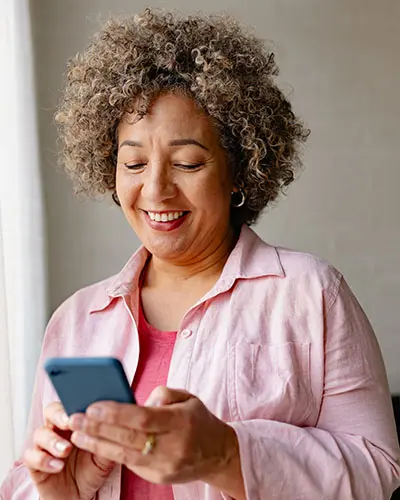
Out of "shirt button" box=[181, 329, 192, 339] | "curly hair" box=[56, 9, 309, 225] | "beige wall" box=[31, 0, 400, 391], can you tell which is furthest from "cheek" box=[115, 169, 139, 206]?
"beige wall" box=[31, 0, 400, 391]

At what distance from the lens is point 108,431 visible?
2.94 feet

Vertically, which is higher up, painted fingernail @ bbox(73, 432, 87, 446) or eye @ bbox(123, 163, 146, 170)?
eye @ bbox(123, 163, 146, 170)

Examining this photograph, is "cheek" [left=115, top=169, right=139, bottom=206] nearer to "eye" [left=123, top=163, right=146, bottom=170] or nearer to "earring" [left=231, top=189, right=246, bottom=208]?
"eye" [left=123, top=163, right=146, bottom=170]

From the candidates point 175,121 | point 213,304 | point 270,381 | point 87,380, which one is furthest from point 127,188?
point 87,380

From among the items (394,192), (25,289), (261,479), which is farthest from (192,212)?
(394,192)

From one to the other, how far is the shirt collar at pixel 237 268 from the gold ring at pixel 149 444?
0.43 meters

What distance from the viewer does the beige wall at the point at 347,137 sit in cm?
282

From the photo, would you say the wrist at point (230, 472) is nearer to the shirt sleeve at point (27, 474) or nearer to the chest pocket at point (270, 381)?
the chest pocket at point (270, 381)

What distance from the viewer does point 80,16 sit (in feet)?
8.56

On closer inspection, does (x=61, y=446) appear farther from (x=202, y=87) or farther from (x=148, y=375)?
(x=202, y=87)

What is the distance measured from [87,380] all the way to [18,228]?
136cm

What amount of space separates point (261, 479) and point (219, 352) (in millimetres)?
227

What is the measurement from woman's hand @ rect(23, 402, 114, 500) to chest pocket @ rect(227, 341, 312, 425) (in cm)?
23

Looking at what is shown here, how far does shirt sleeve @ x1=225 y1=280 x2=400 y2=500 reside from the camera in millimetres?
1122
